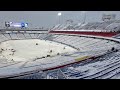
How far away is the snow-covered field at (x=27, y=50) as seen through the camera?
20.1ft

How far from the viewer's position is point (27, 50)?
686 cm

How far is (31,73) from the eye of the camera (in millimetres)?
3574

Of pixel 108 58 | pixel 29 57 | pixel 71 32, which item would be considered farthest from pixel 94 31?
pixel 108 58

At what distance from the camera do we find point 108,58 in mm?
4496

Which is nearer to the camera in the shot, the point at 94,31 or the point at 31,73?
the point at 31,73

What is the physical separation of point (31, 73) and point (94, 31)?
5.22 m

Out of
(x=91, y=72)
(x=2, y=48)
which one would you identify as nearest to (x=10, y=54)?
(x=2, y=48)

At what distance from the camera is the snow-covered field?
6.14 m
